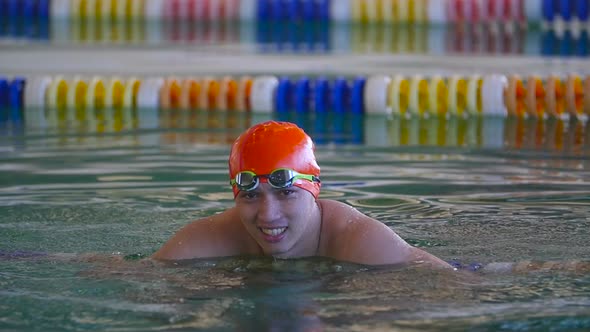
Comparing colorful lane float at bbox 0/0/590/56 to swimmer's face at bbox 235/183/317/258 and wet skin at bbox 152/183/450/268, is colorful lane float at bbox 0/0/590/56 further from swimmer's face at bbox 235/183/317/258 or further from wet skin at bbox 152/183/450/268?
swimmer's face at bbox 235/183/317/258

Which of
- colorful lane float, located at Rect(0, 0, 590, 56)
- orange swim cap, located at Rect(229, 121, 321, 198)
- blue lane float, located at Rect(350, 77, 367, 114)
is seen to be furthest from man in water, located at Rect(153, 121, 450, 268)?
colorful lane float, located at Rect(0, 0, 590, 56)

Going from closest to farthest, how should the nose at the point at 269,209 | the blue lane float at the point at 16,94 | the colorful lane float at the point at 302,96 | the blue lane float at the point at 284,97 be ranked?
the nose at the point at 269,209 → the colorful lane float at the point at 302,96 → the blue lane float at the point at 284,97 → the blue lane float at the point at 16,94

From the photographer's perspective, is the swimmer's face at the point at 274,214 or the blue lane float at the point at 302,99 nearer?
the swimmer's face at the point at 274,214

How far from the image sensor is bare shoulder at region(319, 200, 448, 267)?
3676mm

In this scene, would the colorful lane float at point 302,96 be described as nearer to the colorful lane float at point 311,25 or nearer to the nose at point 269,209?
the colorful lane float at point 311,25

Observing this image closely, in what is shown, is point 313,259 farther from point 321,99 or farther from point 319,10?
point 319,10

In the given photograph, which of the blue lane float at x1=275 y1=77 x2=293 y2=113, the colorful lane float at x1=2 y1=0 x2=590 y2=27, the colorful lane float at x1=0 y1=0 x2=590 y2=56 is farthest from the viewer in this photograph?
the colorful lane float at x1=2 y1=0 x2=590 y2=27

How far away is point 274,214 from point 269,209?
0.07 ft

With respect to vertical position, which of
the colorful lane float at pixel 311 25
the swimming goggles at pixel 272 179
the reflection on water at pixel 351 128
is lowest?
the reflection on water at pixel 351 128

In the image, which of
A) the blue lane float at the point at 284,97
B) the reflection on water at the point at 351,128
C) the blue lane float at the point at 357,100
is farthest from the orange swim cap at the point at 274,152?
the blue lane float at the point at 284,97

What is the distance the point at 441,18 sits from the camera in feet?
45.0

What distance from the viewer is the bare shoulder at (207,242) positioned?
3.81 meters

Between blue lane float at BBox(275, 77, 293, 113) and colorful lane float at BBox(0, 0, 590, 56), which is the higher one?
colorful lane float at BBox(0, 0, 590, 56)

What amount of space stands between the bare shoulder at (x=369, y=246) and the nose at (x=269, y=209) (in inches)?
12.3
